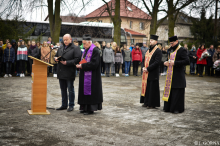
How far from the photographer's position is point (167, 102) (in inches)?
300

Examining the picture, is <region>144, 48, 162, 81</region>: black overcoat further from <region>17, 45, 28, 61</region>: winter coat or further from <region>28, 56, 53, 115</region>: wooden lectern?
<region>17, 45, 28, 61</region>: winter coat

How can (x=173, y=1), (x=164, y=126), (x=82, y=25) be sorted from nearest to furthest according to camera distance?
(x=164, y=126) < (x=173, y=1) < (x=82, y=25)

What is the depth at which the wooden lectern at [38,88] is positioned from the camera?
23.2 ft

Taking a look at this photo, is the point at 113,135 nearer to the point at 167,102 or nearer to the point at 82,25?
the point at 167,102

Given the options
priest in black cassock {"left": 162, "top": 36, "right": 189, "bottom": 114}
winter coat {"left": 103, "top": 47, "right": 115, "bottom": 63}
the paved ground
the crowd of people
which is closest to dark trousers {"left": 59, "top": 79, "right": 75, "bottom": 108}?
the paved ground

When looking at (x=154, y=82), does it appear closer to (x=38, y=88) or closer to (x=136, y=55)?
(x=38, y=88)

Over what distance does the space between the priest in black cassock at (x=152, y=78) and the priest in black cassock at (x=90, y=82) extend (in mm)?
1600

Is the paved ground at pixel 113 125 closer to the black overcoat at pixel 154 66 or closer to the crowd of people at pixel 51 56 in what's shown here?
the black overcoat at pixel 154 66

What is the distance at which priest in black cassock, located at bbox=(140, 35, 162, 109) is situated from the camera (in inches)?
312

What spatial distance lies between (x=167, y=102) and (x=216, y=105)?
183 centimetres

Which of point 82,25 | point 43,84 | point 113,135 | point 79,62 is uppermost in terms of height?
point 82,25

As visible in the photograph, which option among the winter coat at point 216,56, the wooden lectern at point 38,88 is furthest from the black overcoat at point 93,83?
the winter coat at point 216,56

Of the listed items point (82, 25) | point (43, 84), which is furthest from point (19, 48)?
point (82, 25)

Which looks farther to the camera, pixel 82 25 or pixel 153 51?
pixel 82 25
